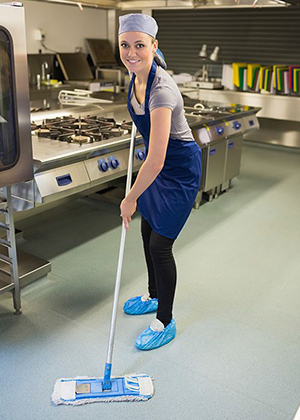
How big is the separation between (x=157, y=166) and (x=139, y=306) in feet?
3.10

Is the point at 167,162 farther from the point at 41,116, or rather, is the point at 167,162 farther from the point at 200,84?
the point at 200,84

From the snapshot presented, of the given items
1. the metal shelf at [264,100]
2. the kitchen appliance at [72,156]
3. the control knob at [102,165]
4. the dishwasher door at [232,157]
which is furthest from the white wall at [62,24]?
the control knob at [102,165]

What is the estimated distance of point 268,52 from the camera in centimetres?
603

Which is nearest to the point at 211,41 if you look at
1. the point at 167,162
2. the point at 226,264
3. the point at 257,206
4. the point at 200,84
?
the point at 200,84

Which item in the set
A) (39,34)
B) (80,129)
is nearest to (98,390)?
(80,129)

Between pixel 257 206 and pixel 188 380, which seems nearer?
pixel 188 380

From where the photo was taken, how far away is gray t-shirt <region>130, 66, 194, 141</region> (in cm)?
161

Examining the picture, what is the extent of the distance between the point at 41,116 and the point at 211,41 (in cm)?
406

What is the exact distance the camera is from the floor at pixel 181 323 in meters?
1.72

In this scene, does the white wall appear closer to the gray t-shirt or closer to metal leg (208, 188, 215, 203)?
metal leg (208, 188, 215, 203)

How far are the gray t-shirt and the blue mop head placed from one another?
104 cm

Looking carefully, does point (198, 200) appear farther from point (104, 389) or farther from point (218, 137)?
point (104, 389)

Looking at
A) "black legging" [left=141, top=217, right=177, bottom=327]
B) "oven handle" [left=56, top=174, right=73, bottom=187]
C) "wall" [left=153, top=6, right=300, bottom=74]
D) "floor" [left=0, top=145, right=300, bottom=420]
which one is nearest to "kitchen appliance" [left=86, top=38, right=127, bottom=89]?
"wall" [left=153, top=6, right=300, bottom=74]

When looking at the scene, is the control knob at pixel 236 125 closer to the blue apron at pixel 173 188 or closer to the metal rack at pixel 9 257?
the blue apron at pixel 173 188
